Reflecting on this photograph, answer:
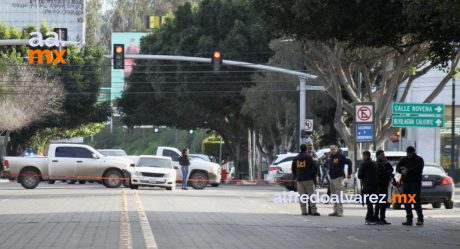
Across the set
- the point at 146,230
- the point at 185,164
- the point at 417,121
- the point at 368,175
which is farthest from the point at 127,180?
the point at 146,230

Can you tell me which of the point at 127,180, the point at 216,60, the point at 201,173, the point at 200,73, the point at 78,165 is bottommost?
the point at 127,180

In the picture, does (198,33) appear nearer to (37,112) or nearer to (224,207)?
(37,112)

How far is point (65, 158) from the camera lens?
45.2 metres

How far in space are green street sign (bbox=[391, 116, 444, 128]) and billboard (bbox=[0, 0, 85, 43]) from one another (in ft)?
256

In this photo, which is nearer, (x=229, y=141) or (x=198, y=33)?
(x=198, y=33)

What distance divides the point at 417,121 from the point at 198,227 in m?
21.1

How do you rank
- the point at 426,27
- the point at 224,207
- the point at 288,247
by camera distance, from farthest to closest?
the point at 224,207
the point at 426,27
the point at 288,247

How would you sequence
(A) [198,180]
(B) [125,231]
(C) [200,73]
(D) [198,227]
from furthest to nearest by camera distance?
(C) [200,73]
(A) [198,180]
(D) [198,227]
(B) [125,231]

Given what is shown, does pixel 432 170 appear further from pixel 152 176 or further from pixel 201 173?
pixel 201 173

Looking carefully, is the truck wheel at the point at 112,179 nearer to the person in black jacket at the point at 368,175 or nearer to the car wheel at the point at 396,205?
the car wheel at the point at 396,205

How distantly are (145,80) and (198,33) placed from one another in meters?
6.04

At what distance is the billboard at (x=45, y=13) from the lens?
380ft

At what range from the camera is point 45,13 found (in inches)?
4663

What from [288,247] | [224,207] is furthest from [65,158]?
[288,247]
